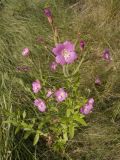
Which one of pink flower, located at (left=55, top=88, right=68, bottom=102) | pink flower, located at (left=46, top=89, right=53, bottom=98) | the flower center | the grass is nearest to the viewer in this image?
the flower center

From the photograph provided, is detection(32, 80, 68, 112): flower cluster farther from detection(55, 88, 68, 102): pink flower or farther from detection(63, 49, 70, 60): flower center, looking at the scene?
detection(63, 49, 70, 60): flower center

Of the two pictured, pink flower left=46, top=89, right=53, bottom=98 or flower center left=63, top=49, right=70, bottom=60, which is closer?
flower center left=63, top=49, right=70, bottom=60

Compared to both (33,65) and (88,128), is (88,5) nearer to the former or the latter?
(33,65)

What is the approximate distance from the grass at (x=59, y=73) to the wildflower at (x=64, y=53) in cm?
33

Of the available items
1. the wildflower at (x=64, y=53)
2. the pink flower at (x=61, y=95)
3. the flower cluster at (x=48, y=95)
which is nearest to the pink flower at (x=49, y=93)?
the flower cluster at (x=48, y=95)

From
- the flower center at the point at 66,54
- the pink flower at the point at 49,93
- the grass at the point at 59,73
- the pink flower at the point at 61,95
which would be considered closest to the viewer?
the flower center at the point at 66,54

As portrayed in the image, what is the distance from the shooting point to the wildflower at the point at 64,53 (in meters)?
2.34

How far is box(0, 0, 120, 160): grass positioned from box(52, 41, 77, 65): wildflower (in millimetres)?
327

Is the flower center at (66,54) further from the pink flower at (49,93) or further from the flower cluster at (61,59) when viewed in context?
the pink flower at (49,93)

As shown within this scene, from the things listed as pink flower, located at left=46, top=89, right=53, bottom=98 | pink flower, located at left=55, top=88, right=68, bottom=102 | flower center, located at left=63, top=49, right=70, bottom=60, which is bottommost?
pink flower, located at left=55, top=88, right=68, bottom=102

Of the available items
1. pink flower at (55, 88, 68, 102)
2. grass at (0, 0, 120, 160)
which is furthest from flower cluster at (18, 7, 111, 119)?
grass at (0, 0, 120, 160)

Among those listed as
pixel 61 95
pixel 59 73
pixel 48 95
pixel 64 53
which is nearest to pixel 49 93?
pixel 48 95

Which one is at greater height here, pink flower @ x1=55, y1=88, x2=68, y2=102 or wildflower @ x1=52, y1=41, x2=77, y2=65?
wildflower @ x1=52, y1=41, x2=77, y2=65

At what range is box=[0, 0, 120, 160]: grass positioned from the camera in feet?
9.10
